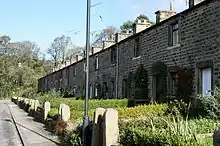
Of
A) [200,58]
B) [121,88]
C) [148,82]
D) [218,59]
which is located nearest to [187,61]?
[200,58]

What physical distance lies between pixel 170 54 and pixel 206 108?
804cm

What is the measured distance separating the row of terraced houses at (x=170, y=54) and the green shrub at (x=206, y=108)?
3.84 feet

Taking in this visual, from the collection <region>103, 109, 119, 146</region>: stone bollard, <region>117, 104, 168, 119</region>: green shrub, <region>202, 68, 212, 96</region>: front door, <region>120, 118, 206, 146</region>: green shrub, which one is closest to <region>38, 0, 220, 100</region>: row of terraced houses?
<region>202, 68, 212, 96</region>: front door

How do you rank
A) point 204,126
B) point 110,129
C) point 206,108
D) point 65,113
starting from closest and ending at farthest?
1. point 110,129
2. point 204,126
3. point 206,108
4. point 65,113

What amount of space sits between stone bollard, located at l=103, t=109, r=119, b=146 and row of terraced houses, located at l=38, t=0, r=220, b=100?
3.57 metres

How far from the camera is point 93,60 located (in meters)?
42.4

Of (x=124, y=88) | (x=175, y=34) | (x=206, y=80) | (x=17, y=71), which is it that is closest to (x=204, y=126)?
(x=206, y=80)

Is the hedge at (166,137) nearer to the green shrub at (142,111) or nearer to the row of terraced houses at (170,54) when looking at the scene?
the row of terraced houses at (170,54)

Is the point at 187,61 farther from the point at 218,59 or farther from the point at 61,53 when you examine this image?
the point at 61,53

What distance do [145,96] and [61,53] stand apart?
3113 inches

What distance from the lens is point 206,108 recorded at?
Result: 606 inches

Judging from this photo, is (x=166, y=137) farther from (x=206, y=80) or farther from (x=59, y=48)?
(x=59, y=48)

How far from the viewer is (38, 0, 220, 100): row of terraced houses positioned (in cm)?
1900

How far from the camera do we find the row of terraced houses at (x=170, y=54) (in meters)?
19.0
